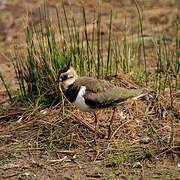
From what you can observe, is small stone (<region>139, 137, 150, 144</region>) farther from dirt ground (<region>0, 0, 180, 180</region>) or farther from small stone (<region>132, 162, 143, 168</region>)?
small stone (<region>132, 162, 143, 168</region>)

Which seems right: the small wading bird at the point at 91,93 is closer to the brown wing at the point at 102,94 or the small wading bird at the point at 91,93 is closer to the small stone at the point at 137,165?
the brown wing at the point at 102,94

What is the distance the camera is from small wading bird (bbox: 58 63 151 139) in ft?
17.2

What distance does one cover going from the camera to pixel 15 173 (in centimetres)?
502

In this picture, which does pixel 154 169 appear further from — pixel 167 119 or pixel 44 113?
pixel 44 113

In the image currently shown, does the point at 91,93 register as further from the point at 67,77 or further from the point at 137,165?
the point at 137,165

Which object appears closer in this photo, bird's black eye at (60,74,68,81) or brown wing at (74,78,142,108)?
brown wing at (74,78,142,108)

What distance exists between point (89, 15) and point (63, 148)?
5.09 meters

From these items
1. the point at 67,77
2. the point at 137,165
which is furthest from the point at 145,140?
the point at 67,77

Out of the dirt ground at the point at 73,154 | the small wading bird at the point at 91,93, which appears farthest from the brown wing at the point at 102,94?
the dirt ground at the point at 73,154

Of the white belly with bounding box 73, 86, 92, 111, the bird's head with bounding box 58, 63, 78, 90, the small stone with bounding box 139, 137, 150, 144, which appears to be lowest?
the small stone with bounding box 139, 137, 150, 144

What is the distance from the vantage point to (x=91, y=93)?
5297 mm

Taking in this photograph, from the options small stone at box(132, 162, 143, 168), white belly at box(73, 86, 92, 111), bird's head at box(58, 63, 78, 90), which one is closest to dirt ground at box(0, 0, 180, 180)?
small stone at box(132, 162, 143, 168)

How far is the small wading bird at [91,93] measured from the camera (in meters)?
5.25

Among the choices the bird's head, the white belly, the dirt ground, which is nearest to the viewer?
the dirt ground
